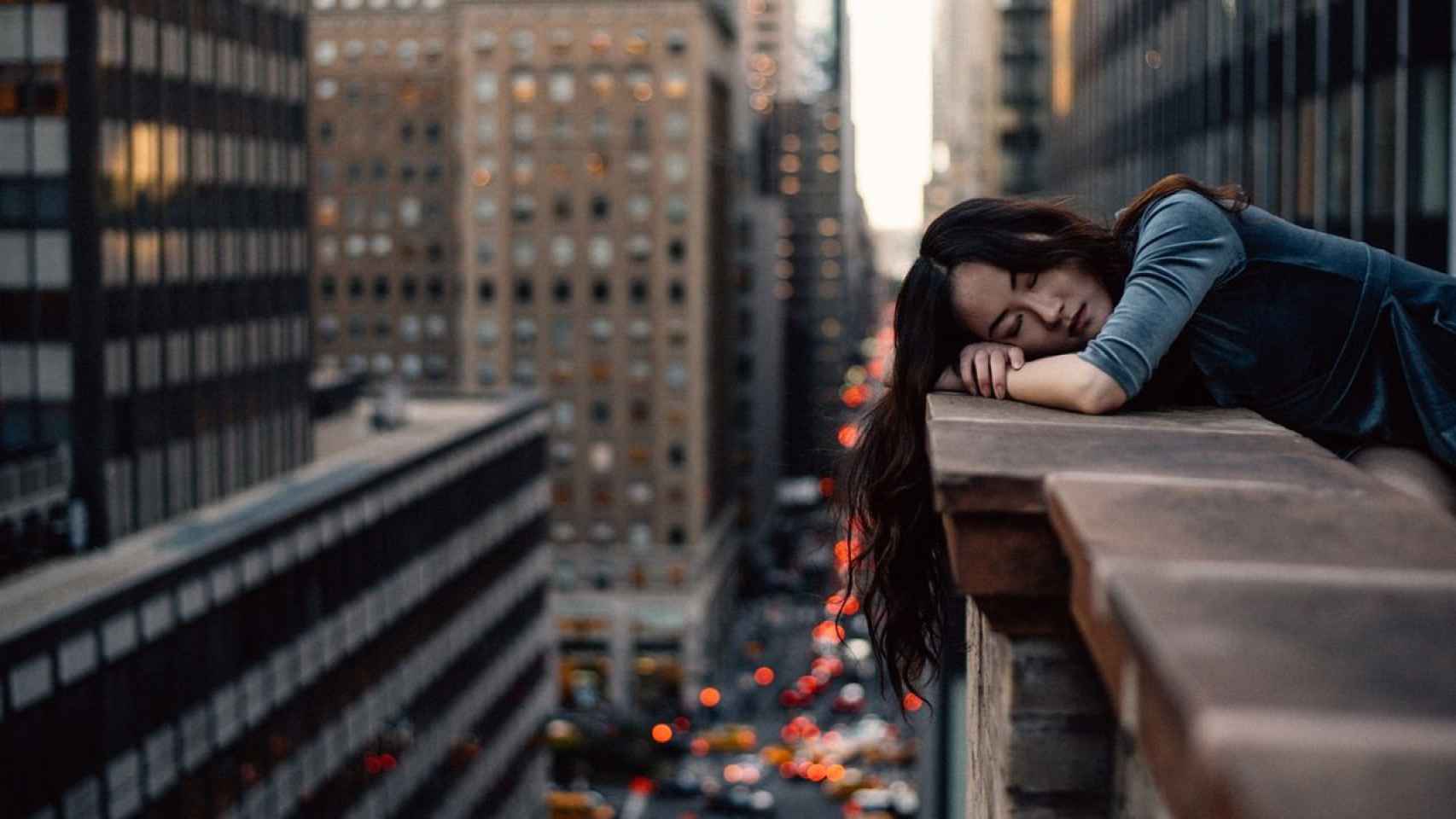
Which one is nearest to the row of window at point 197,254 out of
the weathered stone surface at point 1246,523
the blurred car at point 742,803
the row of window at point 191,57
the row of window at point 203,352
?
the row of window at point 203,352

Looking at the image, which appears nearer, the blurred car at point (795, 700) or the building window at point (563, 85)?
the blurred car at point (795, 700)

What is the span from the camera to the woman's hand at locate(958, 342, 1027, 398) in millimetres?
5281

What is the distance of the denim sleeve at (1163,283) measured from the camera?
4.93 meters

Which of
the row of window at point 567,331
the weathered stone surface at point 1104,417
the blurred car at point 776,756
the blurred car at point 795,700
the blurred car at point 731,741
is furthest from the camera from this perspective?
the row of window at point 567,331

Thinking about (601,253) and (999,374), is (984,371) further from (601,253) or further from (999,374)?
(601,253)

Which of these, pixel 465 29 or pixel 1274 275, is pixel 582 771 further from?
pixel 1274 275

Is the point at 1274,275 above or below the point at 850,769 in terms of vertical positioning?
above

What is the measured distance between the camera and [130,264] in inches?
1494

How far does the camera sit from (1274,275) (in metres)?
5.42

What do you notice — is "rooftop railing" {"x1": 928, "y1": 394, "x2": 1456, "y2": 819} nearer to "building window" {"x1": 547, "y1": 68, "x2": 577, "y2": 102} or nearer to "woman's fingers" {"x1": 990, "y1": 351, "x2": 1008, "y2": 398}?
"woman's fingers" {"x1": 990, "y1": 351, "x2": 1008, "y2": 398}

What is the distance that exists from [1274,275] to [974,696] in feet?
5.53

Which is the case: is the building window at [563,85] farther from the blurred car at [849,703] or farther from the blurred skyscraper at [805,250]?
the blurred skyscraper at [805,250]

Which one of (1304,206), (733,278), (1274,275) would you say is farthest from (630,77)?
(1274,275)

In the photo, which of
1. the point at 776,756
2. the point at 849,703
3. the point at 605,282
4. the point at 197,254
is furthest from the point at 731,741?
the point at 197,254
